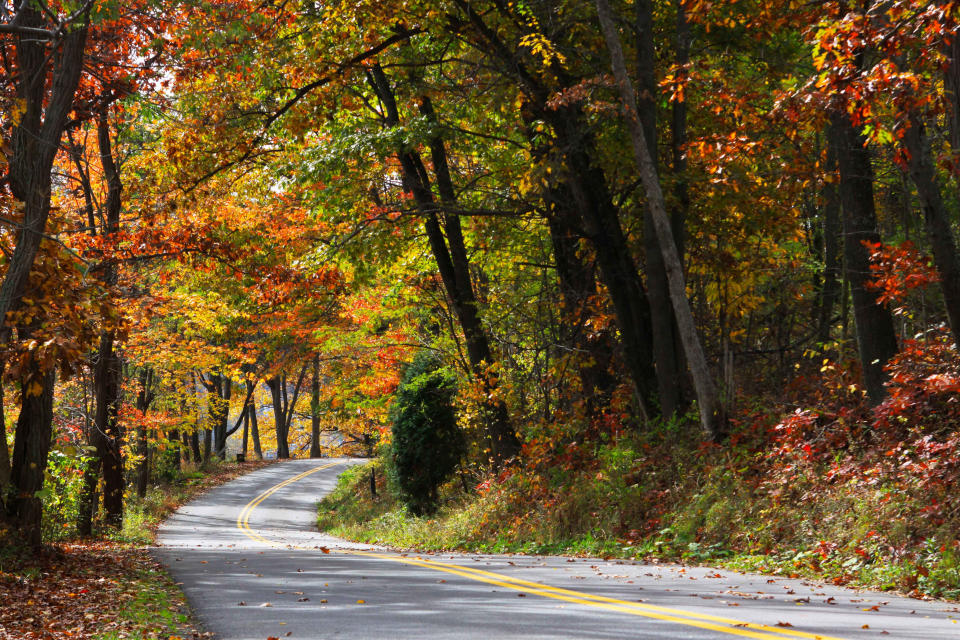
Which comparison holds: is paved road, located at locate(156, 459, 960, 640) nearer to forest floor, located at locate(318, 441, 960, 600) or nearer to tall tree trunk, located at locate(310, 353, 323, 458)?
forest floor, located at locate(318, 441, 960, 600)

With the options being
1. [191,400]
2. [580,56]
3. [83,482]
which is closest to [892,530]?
[580,56]

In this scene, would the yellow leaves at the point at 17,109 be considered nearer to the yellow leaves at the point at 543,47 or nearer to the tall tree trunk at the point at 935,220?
the yellow leaves at the point at 543,47

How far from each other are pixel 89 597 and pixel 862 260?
10.3 metres

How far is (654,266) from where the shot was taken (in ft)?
48.1

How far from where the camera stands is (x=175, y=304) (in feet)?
69.5

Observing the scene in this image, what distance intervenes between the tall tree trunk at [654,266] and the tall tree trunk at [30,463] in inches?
362

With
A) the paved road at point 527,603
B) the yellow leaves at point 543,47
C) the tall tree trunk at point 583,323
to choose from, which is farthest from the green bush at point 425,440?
the paved road at point 527,603

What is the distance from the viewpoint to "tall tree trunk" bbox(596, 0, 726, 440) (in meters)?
13.2

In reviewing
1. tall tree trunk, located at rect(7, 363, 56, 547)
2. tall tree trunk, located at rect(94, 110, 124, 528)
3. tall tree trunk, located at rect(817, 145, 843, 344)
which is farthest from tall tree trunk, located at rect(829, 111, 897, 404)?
tall tree trunk, located at rect(94, 110, 124, 528)

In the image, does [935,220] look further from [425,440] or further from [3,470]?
[425,440]

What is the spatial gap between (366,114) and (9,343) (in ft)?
36.4

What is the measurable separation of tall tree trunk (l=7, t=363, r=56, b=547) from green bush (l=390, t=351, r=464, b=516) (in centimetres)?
1234

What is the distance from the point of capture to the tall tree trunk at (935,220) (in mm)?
10273

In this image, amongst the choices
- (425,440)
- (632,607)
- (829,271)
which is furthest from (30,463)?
(829,271)
